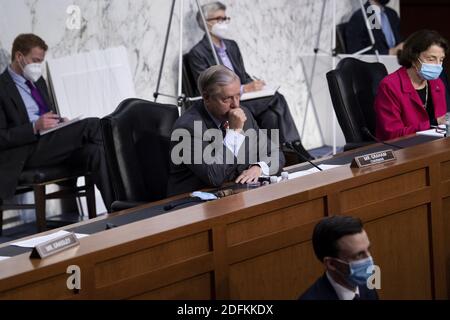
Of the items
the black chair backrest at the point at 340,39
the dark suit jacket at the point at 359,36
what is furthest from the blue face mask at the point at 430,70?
the black chair backrest at the point at 340,39

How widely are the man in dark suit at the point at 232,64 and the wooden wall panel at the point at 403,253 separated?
354cm

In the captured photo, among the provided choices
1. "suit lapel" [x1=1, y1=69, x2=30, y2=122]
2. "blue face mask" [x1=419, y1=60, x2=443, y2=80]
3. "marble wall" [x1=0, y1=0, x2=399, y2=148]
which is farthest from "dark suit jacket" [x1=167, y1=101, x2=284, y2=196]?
"marble wall" [x1=0, y1=0, x2=399, y2=148]

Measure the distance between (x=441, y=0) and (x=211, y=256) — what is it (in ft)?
26.0

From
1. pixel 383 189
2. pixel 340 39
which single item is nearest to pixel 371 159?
pixel 383 189

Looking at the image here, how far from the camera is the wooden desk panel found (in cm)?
318

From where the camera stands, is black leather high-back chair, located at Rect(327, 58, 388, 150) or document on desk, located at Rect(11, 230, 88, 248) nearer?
document on desk, located at Rect(11, 230, 88, 248)

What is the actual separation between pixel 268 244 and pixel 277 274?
0.12 m

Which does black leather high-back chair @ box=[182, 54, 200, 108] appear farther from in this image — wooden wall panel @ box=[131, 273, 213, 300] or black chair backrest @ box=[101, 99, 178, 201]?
wooden wall panel @ box=[131, 273, 213, 300]

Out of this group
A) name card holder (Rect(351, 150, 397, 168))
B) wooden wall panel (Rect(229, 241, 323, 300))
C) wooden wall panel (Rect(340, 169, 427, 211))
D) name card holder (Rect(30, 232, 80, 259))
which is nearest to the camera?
name card holder (Rect(30, 232, 80, 259))

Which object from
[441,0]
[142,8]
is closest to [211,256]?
[142,8]

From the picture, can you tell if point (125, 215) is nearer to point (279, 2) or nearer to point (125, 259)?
point (125, 259)

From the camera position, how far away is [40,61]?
6.71m

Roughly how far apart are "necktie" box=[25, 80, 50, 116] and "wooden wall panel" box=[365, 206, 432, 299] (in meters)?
3.26

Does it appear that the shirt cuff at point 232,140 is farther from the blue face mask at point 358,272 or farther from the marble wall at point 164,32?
the marble wall at point 164,32
